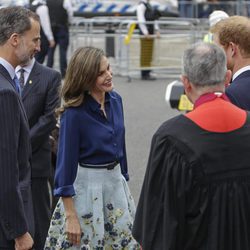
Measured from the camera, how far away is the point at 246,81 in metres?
4.64

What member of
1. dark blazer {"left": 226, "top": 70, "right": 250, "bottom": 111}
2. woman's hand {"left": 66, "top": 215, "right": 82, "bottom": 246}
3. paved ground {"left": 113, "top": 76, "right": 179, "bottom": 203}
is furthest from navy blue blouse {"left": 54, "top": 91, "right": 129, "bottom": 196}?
paved ground {"left": 113, "top": 76, "right": 179, "bottom": 203}

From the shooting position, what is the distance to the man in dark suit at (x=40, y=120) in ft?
18.7

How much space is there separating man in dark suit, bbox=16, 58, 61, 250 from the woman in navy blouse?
100cm

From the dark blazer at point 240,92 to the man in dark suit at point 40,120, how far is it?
5.22 ft

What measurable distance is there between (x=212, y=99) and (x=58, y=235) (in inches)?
65.1

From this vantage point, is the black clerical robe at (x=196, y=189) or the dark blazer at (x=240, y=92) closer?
the black clerical robe at (x=196, y=189)

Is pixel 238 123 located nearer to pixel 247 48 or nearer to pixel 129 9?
pixel 247 48

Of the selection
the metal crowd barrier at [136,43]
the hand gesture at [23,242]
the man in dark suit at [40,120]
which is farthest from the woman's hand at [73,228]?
the metal crowd barrier at [136,43]

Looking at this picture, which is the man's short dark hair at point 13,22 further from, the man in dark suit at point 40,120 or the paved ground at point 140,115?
the paved ground at point 140,115

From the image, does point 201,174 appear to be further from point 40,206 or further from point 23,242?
point 40,206

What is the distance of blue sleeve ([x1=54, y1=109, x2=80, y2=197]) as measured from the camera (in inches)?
181

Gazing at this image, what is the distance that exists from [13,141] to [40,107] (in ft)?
5.94

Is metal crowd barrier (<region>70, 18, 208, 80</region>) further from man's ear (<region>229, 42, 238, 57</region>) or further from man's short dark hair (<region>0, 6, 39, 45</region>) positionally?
man's short dark hair (<region>0, 6, 39, 45</region>)

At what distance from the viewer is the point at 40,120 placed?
5715 mm
